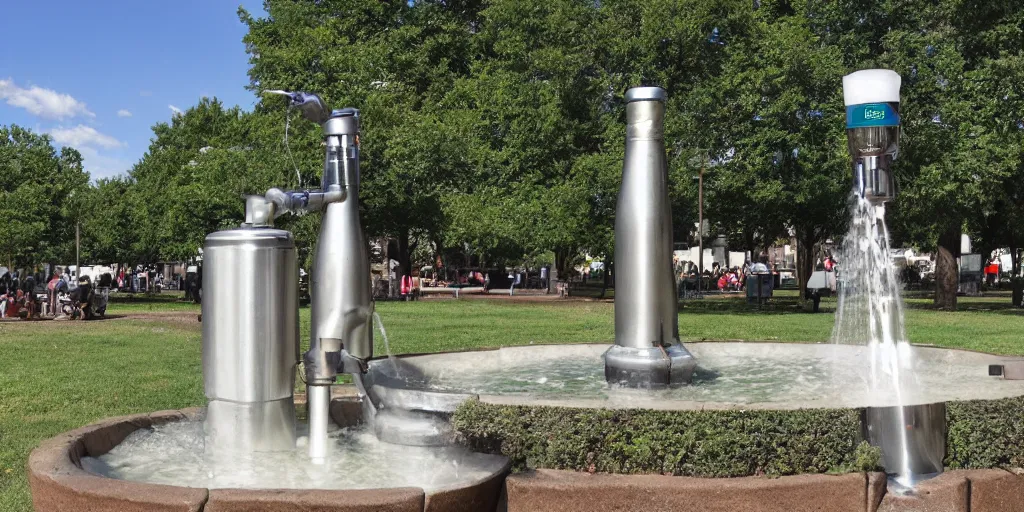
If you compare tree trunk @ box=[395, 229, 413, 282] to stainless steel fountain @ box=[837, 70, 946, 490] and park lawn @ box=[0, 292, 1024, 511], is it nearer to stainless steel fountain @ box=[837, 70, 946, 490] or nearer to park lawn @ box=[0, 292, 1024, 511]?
park lawn @ box=[0, 292, 1024, 511]

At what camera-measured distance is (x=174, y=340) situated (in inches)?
669

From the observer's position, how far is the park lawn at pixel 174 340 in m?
8.85

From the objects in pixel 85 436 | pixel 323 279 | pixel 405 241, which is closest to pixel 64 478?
pixel 85 436

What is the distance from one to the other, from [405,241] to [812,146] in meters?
18.7

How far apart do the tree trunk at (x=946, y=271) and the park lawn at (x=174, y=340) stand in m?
0.69

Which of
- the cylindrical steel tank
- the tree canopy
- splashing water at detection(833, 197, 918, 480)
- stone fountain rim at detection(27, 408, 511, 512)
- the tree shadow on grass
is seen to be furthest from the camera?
the tree shadow on grass

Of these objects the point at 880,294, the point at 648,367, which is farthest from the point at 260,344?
the point at 880,294

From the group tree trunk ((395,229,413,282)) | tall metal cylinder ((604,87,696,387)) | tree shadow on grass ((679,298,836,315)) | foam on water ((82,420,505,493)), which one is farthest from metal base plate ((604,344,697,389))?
tree trunk ((395,229,413,282))

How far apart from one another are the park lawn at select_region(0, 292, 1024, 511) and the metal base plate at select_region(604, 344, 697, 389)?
4.02 meters

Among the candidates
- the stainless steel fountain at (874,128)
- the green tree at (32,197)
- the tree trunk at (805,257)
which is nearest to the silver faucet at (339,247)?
the stainless steel fountain at (874,128)

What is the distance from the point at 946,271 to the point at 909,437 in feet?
88.2

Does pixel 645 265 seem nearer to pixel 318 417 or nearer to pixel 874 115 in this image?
pixel 874 115

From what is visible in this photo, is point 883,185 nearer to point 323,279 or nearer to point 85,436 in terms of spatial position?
point 323,279

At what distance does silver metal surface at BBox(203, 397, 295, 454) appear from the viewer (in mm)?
5332
